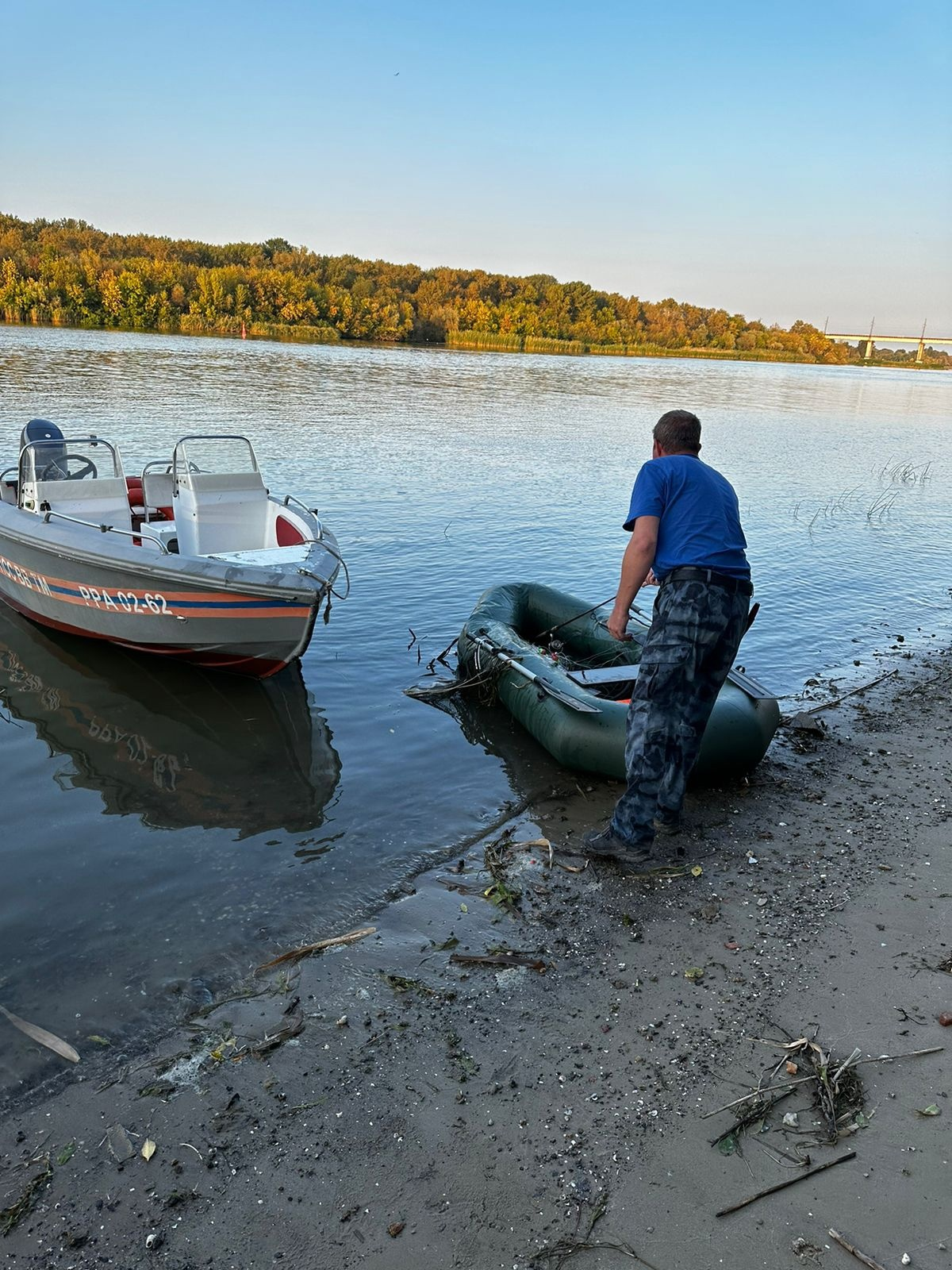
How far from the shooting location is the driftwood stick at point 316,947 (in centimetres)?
429

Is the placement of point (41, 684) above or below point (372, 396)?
below

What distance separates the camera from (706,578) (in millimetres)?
4410

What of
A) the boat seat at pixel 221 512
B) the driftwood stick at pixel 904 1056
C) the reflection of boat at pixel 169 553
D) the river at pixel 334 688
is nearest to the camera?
the driftwood stick at pixel 904 1056

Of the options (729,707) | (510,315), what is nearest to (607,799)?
(729,707)

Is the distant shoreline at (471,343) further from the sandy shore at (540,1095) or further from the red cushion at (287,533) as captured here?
the sandy shore at (540,1095)

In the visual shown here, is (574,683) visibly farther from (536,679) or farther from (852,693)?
(852,693)

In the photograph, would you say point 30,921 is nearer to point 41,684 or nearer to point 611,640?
point 41,684

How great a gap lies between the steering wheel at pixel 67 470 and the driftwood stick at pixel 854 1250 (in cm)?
858

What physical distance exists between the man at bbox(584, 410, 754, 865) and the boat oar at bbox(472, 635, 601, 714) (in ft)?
4.10

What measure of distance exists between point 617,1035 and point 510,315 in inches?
3772

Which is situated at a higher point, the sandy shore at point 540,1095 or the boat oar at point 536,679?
the boat oar at point 536,679

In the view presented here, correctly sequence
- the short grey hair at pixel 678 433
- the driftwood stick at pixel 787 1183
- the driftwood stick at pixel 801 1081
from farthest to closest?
the short grey hair at pixel 678 433 < the driftwood stick at pixel 801 1081 < the driftwood stick at pixel 787 1183

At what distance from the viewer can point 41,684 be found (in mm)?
7906

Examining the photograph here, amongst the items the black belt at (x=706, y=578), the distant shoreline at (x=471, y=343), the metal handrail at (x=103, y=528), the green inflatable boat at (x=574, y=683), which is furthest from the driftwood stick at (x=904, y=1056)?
the distant shoreline at (x=471, y=343)
